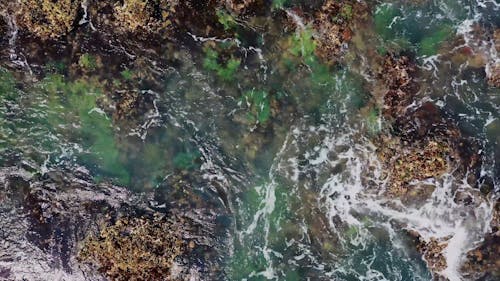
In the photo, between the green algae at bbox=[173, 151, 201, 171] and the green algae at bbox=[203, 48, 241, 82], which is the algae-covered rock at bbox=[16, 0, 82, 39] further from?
the green algae at bbox=[173, 151, 201, 171]

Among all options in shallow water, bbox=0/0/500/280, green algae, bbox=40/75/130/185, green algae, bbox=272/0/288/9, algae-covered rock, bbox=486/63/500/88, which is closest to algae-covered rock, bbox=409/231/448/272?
shallow water, bbox=0/0/500/280

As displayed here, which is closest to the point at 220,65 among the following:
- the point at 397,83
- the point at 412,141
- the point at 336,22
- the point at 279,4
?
the point at 279,4

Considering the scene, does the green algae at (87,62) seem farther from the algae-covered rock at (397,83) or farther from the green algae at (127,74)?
the algae-covered rock at (397,83)

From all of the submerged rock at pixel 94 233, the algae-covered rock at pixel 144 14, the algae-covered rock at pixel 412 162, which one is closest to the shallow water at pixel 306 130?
the algae-covered rock at pixel 412 162

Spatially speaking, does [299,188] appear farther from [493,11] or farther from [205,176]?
[493,11]

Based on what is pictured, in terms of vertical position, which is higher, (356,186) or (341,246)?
(356,186)

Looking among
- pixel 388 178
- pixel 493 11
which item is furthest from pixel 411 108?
pixel 493 11
